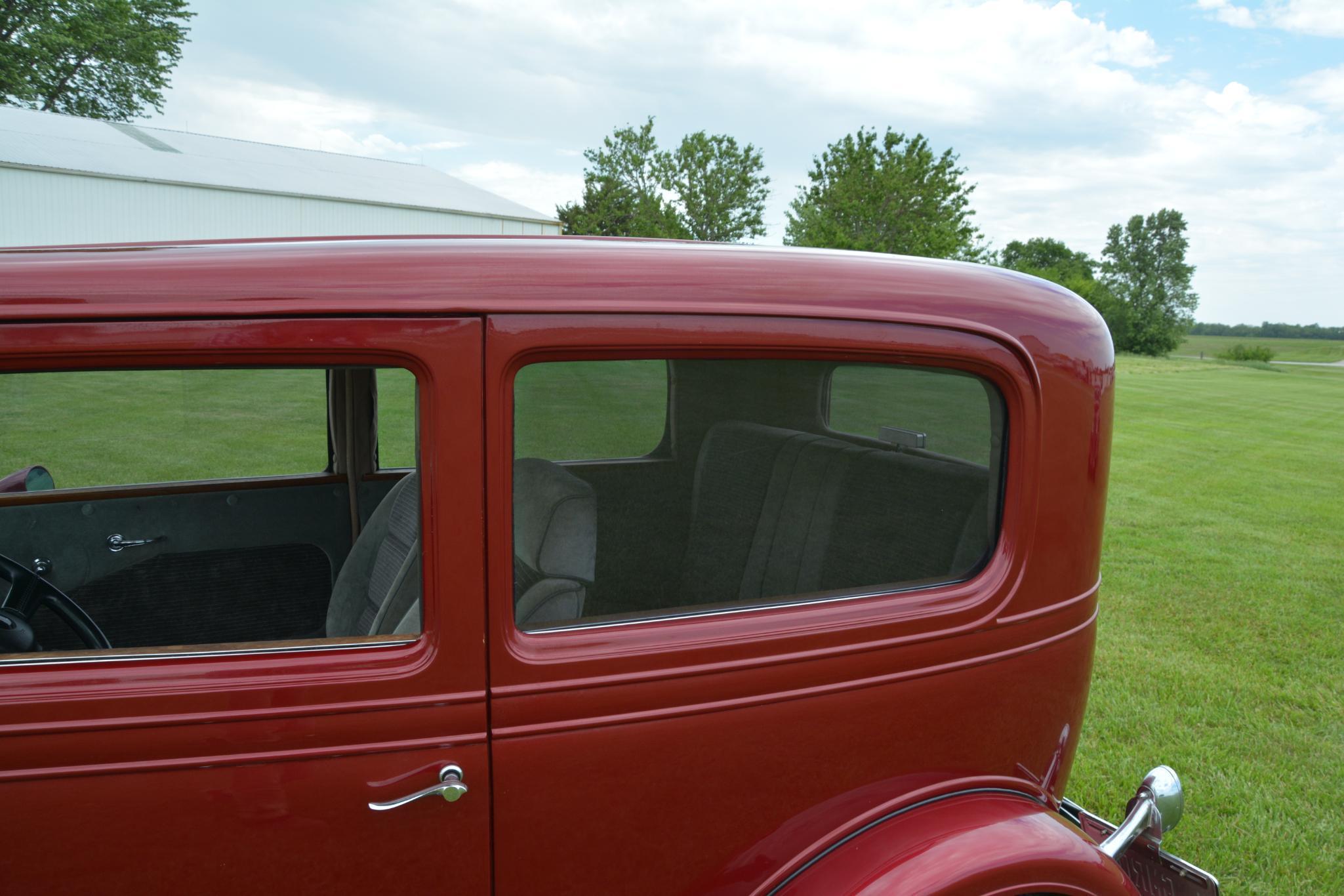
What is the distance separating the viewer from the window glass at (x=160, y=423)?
1621 mm

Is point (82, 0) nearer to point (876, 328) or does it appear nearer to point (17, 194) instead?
point (17, 194)

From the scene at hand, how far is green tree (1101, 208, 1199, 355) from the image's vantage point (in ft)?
257

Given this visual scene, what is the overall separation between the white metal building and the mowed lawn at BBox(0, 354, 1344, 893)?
48.4ft

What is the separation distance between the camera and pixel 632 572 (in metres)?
1.67

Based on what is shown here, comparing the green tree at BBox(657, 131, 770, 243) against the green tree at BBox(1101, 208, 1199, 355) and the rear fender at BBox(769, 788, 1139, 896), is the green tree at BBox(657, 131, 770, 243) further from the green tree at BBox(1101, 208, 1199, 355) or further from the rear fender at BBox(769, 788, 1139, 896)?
the green tree at BBox(1101, 208, 1199, 355)

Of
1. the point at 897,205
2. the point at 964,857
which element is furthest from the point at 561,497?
the point at 897,205

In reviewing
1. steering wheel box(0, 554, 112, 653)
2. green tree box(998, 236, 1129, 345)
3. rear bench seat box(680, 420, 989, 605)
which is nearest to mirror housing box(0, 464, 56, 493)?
steering wheel box(0, 554, 112, 653)

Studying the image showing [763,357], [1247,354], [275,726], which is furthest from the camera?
[1247,354]

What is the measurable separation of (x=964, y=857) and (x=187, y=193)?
73.5 ft

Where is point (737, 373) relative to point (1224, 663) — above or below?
above

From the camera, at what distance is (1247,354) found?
70.6m

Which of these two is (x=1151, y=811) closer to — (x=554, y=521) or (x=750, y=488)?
(x=750, y=488)

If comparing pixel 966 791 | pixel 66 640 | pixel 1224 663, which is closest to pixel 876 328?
pixel 966 791

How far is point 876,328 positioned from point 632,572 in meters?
0.64
